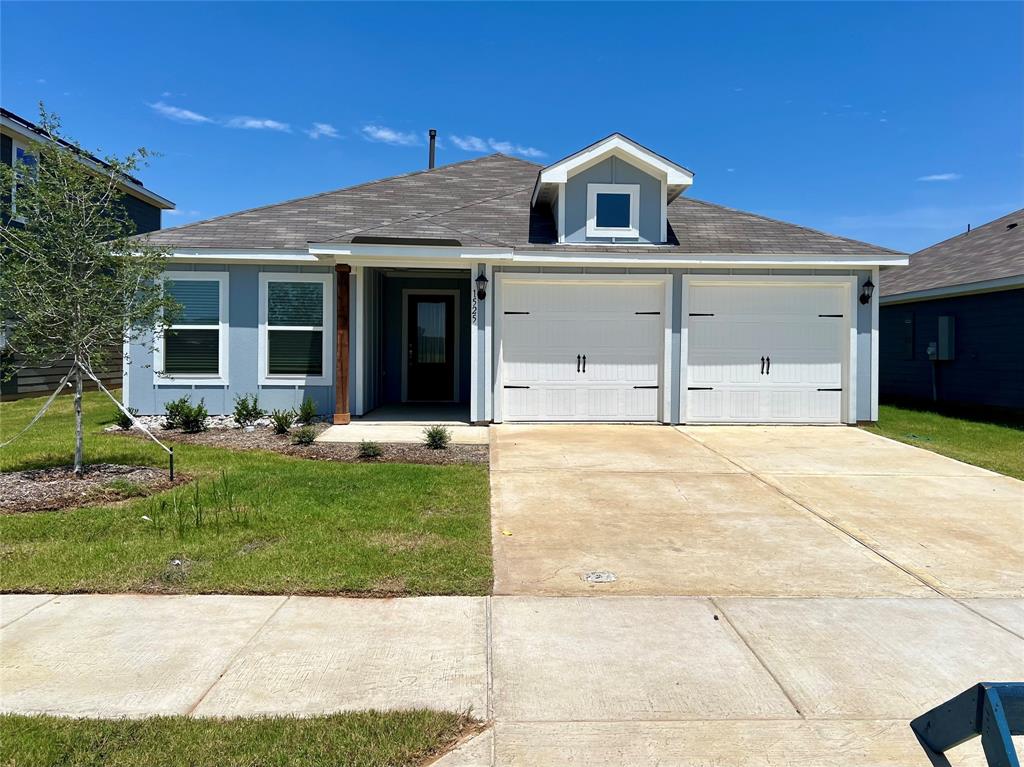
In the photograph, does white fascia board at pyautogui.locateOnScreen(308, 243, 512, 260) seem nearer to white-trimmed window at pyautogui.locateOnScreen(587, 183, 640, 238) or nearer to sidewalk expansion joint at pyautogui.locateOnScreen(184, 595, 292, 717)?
white-trimmed window at pyautogui.locateOnScreen(587, 183, 640, 238)

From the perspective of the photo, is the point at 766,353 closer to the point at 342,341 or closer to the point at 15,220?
the point at 342,341

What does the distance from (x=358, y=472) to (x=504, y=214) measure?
23.4 ft

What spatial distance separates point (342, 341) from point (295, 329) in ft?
4.47

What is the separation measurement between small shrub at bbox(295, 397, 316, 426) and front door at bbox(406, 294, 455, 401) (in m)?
3.31

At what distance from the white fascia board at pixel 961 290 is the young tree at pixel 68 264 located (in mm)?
15040

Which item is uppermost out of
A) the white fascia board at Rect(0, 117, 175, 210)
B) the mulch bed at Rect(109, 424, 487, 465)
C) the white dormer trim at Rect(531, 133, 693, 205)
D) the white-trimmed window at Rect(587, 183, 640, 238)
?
the white fascia board at Rect(0, 117, 175, 210)

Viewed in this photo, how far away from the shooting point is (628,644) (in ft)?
11.6

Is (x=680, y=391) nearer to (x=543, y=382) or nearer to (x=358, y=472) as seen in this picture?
(x=543, y=382)

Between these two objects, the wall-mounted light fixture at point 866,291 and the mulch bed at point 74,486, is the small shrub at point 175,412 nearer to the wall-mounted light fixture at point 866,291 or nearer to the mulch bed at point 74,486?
the mulch bed at point 74,486

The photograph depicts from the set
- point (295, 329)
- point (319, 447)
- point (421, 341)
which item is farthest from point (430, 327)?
point (319, 447)

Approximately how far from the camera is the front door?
14.0 meters

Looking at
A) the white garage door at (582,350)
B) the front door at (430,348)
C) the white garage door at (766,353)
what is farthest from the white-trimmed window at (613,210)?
the front door at (430,348)

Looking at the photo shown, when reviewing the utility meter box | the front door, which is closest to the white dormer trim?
the front door

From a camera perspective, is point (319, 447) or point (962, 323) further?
point (962, 323)
